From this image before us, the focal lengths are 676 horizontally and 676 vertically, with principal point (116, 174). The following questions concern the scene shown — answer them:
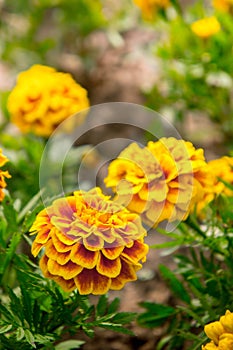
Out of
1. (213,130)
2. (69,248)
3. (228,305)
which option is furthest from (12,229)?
(213,130)

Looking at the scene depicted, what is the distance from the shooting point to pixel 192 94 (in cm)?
188

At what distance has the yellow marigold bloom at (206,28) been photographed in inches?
65.1

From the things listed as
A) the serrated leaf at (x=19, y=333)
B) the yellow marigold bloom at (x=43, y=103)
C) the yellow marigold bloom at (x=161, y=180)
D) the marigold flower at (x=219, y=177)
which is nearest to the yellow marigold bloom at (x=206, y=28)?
the yellow marigold bloom at (x=43, y=103)

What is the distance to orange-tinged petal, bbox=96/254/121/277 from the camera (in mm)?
911

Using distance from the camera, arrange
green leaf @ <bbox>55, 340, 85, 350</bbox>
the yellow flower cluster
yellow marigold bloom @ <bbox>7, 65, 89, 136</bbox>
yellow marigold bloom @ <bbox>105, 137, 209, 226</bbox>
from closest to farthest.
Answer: the yellow flower cluster
yellow marigold bloom @ <bbox>105, 137, 209, 226</bbox>
green leaf @ <bbox>55, 340, 85, 350</bbox>
yellow marigold bloom @ <bbox>7, 65, 89, 136</bbox>

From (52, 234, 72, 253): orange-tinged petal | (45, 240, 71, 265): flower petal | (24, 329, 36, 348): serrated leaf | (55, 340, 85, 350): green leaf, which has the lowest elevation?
(55, 340, 85, 350): green leaf

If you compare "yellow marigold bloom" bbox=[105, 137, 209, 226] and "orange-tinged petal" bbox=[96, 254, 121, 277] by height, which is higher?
"yellow marigold bloom" bbox=[105, 137, 209, 226]

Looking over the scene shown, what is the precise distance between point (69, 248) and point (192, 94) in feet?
3.45

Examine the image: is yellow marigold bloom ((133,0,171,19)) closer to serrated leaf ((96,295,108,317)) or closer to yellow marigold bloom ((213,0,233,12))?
yellow marigold bloom ((213,0,233,12))

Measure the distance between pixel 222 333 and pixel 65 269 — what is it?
0.23 m

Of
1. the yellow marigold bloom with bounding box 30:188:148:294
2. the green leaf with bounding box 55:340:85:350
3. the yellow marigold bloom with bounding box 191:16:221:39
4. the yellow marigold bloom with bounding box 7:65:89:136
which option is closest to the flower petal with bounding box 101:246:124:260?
the yellow marigold bloom with bounding box 30:188:148:294

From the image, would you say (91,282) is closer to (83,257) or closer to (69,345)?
(83,257)

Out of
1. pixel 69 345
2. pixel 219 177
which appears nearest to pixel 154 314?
pixel 69 345

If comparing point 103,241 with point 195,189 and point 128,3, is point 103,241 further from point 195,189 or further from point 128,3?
point 128,3
